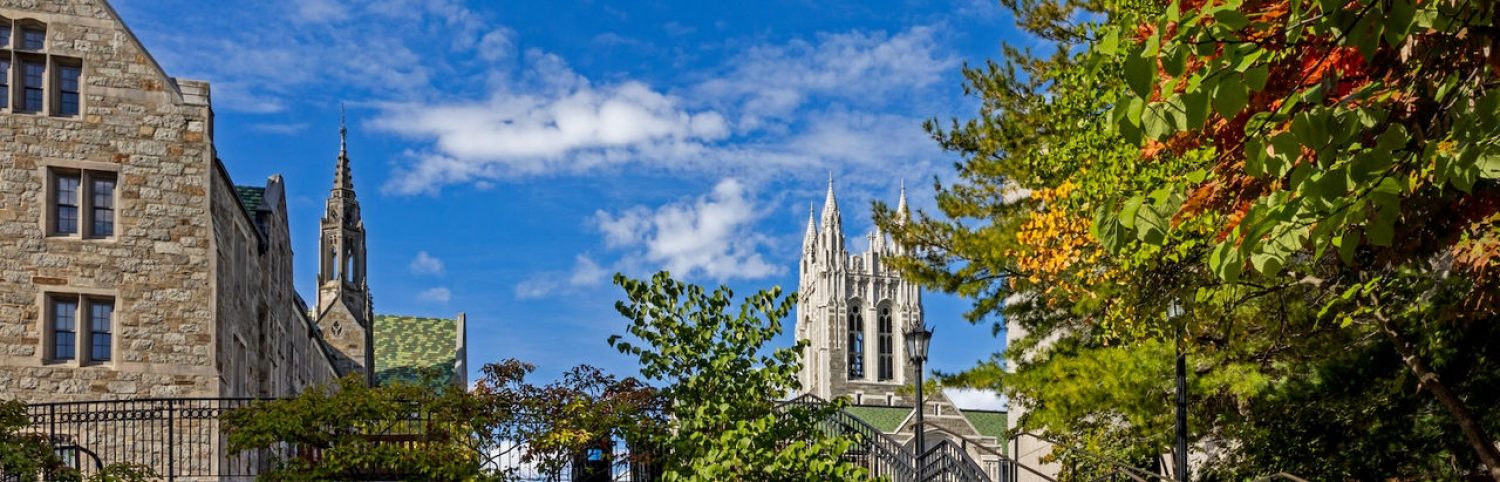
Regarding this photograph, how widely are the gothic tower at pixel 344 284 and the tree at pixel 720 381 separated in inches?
1988

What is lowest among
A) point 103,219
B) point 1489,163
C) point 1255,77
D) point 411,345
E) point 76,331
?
point 1489,163

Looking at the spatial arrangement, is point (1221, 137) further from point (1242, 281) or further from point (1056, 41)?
point (1056, 41)

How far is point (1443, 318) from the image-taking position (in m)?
14.9

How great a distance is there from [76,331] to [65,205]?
2.42 metres

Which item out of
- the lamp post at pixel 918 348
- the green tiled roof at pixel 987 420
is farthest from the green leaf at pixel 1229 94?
the green tiled roof at pixel 987 420

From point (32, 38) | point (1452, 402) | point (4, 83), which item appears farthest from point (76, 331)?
point (1452, 402)

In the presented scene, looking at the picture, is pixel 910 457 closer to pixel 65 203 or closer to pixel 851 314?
pixel 65 203

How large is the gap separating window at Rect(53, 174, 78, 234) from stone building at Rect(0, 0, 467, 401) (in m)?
0.03

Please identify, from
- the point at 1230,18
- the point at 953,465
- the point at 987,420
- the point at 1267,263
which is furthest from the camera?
the point at 987,420

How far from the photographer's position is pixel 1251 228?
7.24 m

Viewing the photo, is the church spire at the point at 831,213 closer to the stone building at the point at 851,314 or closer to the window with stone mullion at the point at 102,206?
the stone building at the point at 851,314

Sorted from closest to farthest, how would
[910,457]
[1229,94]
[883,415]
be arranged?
[1229,94]
[910,457]
[883,415]

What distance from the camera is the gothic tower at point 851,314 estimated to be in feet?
413

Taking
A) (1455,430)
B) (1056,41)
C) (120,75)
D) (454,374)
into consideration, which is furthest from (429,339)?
(1455,430)
